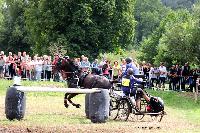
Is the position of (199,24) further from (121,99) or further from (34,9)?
(34,9)

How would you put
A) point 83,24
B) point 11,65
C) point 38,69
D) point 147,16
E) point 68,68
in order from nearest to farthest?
point 68,68 → point 11,65 → point 38,69 → point 83,24 → point 147,16

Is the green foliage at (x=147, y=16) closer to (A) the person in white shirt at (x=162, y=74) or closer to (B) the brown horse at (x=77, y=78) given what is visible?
(A) the person in white shirt at (x=162, y=74)

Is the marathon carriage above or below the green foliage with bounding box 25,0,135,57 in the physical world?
below

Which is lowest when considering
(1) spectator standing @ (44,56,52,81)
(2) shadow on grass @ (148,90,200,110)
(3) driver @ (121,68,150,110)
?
(2) shadow on grass @ (148,90,200,110)

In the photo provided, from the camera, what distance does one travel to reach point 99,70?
33.4 meters

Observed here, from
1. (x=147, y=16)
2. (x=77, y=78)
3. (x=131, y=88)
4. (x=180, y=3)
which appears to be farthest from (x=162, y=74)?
(x=180, y=3)

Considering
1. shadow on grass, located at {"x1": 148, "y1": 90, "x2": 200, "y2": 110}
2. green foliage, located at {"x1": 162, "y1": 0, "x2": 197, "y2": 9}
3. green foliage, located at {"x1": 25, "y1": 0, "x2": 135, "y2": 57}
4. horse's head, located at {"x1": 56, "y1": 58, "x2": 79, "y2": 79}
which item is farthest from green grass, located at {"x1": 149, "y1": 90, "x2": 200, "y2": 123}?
green foliage, located at {"x1": 162, "y1": 0, "x2": 197, "y2": 9}

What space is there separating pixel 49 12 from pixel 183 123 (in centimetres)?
3793

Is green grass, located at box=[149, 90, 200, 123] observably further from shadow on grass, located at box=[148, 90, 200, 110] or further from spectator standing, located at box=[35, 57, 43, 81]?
spectator standing, located at box=[35, 57, 43, 81]

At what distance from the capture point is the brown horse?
20.1 meters

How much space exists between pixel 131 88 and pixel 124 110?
83cm

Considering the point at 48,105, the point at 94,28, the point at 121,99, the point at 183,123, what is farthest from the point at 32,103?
the point at 94,28

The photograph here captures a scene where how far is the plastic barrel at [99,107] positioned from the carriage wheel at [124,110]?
3.77 feet

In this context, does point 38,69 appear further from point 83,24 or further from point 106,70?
point 83,24
